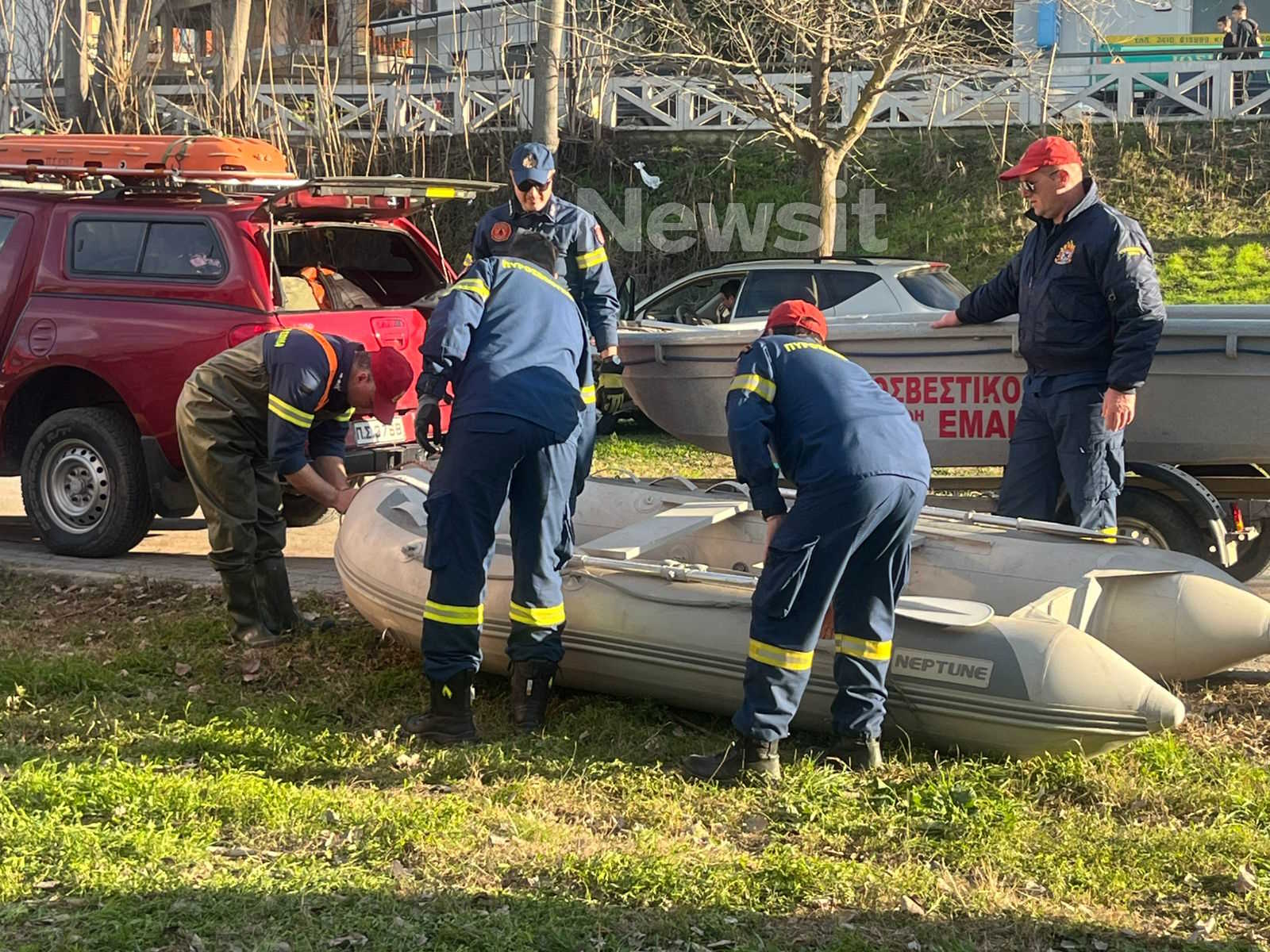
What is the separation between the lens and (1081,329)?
6168 mm

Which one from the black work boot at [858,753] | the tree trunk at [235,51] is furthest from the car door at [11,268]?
the tree trunk at [235,51]

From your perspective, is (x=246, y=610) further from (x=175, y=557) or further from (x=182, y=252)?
(x=182, y=252)

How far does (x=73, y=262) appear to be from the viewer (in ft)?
27.1

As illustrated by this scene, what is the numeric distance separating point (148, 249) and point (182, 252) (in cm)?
26

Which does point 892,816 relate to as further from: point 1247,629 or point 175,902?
point 175,902

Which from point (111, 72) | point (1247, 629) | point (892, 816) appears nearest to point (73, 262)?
point (892, 816)

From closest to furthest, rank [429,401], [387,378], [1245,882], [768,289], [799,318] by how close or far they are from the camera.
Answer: [1245,882], [799,318], [429,401], [387,378], [768,289]

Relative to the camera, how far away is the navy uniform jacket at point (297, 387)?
603 centimetres

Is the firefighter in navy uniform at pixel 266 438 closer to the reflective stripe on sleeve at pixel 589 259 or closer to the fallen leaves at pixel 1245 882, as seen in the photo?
the reflective stripe on sleeve at pixel 589 259

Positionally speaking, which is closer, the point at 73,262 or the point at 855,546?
the point at 855,546

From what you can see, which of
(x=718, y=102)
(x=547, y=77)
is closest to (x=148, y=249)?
(x=547, y=77)

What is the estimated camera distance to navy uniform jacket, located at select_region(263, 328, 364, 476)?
6027 millimetres

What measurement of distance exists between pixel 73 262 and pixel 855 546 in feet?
17.5

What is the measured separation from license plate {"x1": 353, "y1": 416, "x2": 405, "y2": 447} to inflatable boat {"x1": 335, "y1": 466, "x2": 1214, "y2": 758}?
2.88ft
